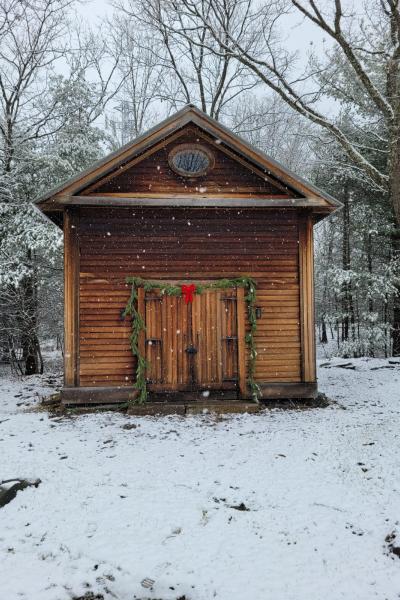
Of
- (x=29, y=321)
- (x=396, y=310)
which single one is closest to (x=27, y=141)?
(x=29, y=321)

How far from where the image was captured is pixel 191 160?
9.57 meters

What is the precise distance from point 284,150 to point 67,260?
22.1 m

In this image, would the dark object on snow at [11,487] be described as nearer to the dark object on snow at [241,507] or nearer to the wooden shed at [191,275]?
the dark object on snow at [241,507]

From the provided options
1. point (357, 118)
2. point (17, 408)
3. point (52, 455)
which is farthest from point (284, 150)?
point (52, 455)

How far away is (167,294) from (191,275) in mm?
657

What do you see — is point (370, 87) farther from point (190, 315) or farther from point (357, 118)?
point (357, 118)

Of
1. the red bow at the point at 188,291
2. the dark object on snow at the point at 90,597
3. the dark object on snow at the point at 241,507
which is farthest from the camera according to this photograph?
the red bow at the point at 188,291

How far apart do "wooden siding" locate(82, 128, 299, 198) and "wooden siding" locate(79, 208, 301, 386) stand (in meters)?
0.43

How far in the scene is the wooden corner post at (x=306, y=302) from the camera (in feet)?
31.1

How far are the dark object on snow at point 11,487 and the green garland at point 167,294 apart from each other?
382cm

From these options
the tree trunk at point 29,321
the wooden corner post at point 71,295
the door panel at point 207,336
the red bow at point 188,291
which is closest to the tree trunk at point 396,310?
the door panel at point 207,336

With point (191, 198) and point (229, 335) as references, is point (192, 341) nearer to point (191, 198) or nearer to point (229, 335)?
point (229, 335)

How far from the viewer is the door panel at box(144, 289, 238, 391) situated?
9250mm

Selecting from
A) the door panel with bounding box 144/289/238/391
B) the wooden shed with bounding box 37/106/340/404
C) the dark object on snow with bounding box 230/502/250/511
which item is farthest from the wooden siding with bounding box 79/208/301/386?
the dark object on snow with bounding box 230/502/250/511
